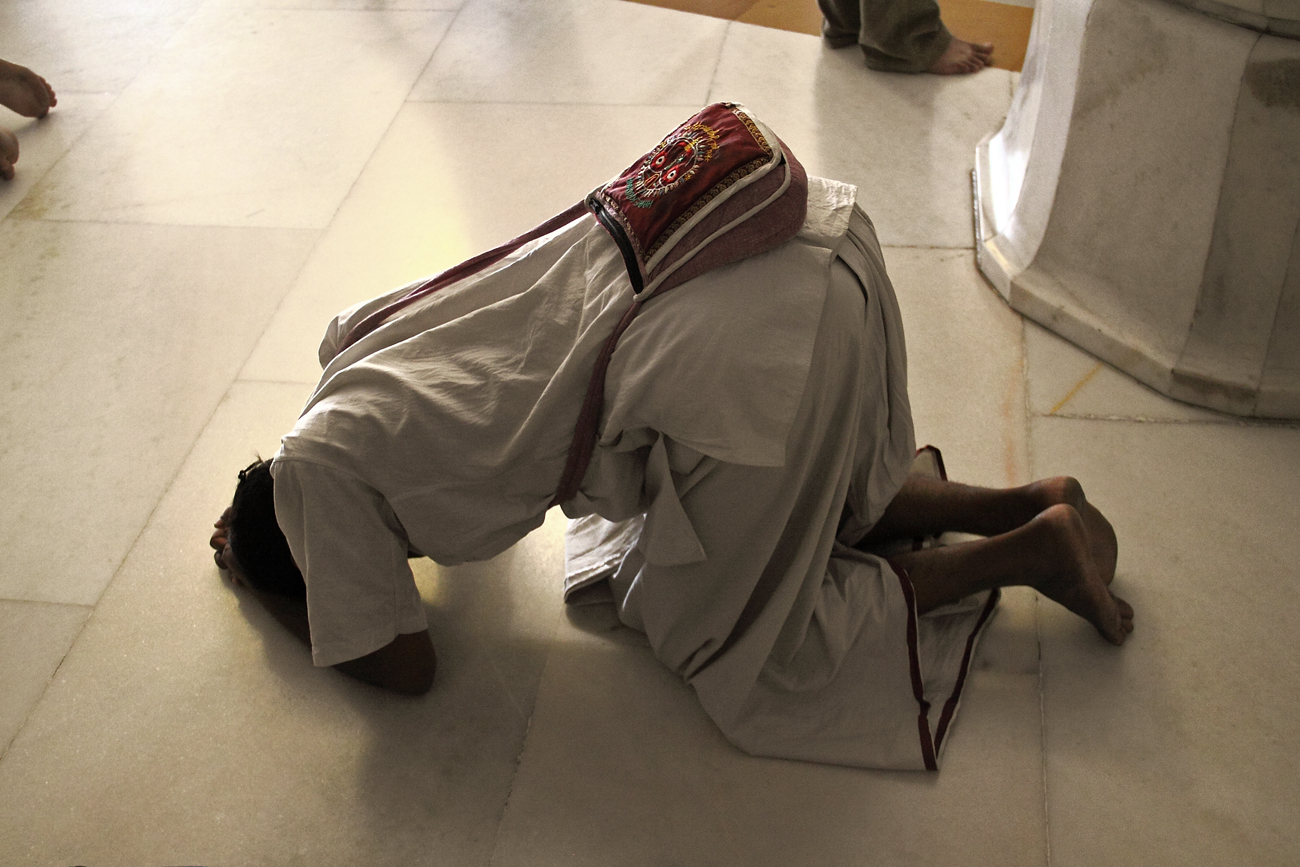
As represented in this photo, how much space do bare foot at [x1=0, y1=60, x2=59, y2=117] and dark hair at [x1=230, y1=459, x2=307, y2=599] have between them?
232cm

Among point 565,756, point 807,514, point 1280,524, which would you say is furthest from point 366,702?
point 1280,524

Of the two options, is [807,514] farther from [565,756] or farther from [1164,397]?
[1164,397]

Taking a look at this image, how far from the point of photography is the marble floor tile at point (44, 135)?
10.3 ft

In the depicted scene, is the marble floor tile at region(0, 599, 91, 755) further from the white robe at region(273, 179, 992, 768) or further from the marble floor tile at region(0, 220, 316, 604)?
the white robe at region(273, 179, 992, 768)

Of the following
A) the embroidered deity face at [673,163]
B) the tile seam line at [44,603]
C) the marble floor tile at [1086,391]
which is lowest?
the tile seam line at [44,603]

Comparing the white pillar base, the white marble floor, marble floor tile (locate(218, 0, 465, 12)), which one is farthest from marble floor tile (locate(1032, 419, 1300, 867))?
marble floor tile (locate(218, 0, 465, 12))

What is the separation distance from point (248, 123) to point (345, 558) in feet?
→ 7.51

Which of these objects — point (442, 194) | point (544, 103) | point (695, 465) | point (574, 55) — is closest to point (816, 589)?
point (695, 465)

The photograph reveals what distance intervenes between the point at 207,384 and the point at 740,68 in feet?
6.18

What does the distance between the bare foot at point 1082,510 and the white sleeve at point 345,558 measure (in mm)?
1044

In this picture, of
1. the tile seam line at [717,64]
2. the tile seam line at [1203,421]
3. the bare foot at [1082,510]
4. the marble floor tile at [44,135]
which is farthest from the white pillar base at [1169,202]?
the marble floor tile at [44,135]

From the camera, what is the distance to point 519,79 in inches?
134

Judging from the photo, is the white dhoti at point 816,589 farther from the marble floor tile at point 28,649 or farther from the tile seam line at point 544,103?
the tile seam line at point 544,103

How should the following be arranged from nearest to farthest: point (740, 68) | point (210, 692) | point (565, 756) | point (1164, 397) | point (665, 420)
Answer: point (665, 420) → point (565, 756) → point (210, 692) → point (1164, 397) → point (740, 68)
